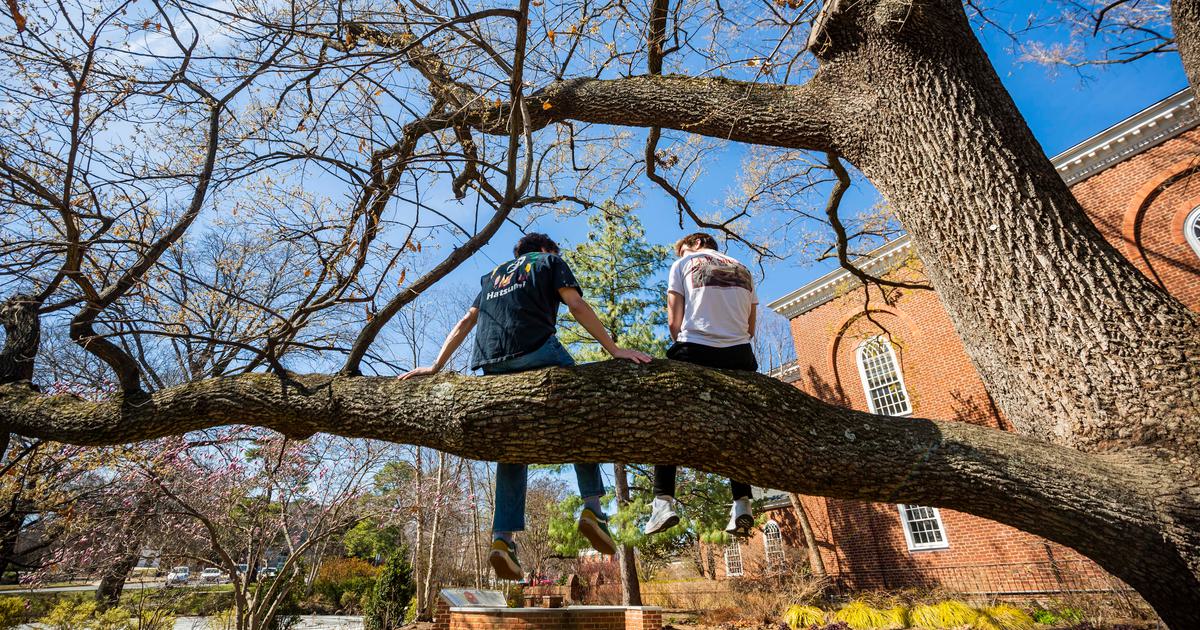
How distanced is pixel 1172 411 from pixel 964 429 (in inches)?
32.4

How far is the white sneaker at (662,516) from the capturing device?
3.02 m

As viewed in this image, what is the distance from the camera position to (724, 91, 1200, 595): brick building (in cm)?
1258

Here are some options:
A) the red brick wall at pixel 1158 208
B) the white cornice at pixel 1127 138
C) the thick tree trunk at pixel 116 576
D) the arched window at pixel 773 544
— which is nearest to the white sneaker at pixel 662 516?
the white cornice at pixel 1127 138

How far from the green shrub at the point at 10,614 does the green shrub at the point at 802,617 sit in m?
15.5

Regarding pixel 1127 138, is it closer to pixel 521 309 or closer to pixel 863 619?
pixel 863 619

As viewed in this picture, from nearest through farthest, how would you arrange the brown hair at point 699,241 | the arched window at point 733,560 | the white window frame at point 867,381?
the brown hair at point 699,241, the white window frame at point 867,381, the arched window at point 733,560

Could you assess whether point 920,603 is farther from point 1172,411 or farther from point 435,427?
point 435,427

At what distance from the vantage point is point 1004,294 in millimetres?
2789

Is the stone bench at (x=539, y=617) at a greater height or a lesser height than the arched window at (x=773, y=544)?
lesser

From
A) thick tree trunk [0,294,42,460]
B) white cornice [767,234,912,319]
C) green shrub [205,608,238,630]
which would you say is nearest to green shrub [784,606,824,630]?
white cornice [767,234,912,319]

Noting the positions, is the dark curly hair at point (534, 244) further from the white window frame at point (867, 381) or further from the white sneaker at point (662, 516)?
the white window frame at point (867, 381)

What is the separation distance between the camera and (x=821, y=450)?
2479 millimetres

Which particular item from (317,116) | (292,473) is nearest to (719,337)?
(317,116)

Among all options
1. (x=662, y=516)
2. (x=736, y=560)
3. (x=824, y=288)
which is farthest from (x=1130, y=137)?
(x=736, y=560)
